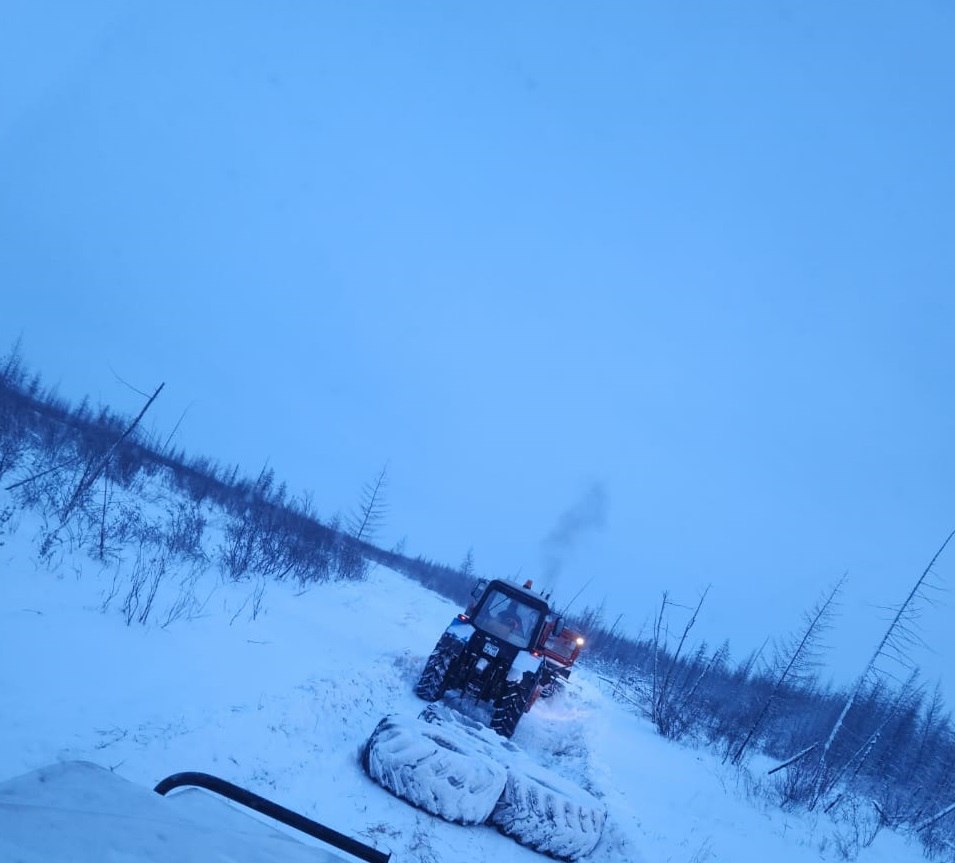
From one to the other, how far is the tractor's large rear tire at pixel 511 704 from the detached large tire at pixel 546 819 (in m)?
2.67

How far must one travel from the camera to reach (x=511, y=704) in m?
8.44

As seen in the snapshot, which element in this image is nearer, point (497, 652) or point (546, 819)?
point (546, 819)

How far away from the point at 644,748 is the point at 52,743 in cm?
1126

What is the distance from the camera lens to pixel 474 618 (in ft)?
32.4

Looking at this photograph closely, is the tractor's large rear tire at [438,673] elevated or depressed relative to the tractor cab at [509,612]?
depressed

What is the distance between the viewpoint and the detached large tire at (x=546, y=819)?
17.7ft

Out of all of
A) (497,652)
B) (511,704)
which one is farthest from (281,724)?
(497,652)

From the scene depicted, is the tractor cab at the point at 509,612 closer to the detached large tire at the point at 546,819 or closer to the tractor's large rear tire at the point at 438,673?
the tractor's large rear tire at the point at 438,673

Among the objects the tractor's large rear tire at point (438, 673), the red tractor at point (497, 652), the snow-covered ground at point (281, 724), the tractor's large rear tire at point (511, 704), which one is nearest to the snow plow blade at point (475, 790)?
the snow-covered ground at point (281, 724)

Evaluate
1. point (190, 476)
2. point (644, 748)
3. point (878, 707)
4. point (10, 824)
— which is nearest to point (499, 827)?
point (10, 824)

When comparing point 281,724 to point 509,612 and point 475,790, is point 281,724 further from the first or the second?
point 509,612

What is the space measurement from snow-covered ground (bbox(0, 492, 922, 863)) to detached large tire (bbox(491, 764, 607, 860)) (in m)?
0.15

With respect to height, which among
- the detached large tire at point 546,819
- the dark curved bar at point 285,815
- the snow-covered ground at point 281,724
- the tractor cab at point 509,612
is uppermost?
the dark curved bar at point 285,815

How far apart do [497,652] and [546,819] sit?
3759 mm
